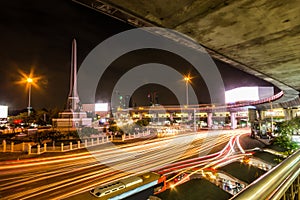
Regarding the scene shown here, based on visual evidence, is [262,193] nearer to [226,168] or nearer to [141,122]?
[226,168]

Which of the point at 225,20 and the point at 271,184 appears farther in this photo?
the point at 225,20

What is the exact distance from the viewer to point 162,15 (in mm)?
3012

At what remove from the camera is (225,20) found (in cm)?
330

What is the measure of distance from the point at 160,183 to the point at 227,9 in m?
5.97

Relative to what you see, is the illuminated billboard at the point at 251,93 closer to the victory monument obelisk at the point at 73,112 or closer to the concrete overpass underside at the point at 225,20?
the victory monument obelisk at the point at 73,112

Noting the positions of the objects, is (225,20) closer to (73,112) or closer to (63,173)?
(63,173)

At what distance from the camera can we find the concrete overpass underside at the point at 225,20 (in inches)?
110

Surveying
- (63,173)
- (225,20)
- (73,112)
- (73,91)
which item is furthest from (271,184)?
(73,91)

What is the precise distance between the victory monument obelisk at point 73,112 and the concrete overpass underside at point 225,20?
108ft

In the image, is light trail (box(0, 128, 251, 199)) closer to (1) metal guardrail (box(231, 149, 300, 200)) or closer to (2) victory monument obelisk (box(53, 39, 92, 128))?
(1) metal guardrail (box(231, 149, 300, 200))

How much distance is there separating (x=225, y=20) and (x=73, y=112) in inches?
1414

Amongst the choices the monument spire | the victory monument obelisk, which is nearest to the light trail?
the victory monument obelisk

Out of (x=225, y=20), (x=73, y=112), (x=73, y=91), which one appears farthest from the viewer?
(x=73, y=91)

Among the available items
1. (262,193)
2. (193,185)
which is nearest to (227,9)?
(262,193)
